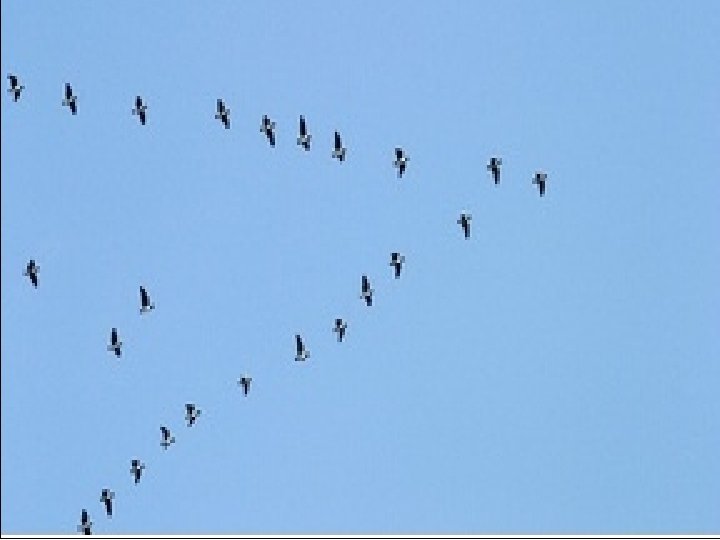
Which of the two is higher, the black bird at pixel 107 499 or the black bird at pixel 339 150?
the black bird at pixel 339 150

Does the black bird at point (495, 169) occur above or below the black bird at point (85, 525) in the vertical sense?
above

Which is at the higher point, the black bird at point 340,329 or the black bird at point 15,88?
the black bird at point 15,88

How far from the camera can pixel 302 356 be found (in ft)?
328

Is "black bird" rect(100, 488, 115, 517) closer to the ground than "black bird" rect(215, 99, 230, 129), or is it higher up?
closer to the ground

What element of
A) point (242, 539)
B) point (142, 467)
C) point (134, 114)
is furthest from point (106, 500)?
point (242, 539)

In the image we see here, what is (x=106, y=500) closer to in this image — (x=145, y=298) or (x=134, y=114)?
(x=145, y=298)

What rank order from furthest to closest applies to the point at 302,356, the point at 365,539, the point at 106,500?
1. the point at 302,356
2. the point at 106,500
3. the point at 365,539

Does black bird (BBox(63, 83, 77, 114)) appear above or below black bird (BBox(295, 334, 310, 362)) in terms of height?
above

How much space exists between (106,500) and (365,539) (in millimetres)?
→ 27706

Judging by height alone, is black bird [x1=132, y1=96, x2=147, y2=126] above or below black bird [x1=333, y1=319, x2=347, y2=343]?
above

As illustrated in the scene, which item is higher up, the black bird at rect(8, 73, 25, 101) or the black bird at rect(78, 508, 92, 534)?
the black bird at rect(8, 73, 25, 101)

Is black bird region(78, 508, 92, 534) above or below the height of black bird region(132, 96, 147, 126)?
below

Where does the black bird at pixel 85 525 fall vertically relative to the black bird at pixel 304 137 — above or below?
below

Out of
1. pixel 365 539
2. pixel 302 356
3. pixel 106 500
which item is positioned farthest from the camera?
pixel 302 356
